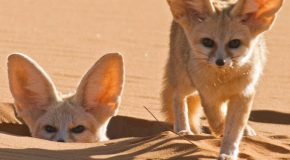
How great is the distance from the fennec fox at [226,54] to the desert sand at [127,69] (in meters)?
0.21

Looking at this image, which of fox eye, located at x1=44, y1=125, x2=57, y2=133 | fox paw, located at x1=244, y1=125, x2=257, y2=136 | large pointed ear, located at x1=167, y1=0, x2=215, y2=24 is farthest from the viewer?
fox paw, located at x1=244, y1=125, x2=257, y2=136

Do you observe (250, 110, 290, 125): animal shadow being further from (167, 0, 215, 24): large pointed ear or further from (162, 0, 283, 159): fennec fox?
(167, 0, 215, 24): large pointed ear

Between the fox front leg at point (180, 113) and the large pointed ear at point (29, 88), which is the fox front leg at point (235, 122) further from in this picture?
the large pointed ear at point (29, 88)

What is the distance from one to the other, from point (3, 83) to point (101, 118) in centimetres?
238

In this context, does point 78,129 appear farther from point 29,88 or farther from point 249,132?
point 249,132

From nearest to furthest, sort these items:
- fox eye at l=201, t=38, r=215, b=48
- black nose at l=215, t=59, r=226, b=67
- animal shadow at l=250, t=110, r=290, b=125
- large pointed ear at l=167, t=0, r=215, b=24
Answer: black nose at l=215, t=59, r=226, b=67
fox eye at l=201, t=38, r=215, b=48
large pointed ear at l=167, t=0, r=215, b=24
animal shadow at l=250, t=110, r=290, b=125

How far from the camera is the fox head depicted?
699cm

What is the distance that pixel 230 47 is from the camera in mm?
7012

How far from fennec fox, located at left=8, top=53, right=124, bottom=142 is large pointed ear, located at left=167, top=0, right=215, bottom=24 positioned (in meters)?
0.56

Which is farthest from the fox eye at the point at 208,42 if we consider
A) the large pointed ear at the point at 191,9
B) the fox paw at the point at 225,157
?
the fox paw at the point at 225,157

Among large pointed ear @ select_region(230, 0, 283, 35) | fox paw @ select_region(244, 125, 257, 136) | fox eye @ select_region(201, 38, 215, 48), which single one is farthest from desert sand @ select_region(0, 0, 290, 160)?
large pointed ear @ select_region(230, 0, 283, 35)

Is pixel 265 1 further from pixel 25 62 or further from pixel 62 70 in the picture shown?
pixel 62 70

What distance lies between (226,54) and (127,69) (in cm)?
474

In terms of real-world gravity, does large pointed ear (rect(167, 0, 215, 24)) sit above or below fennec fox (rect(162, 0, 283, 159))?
above
